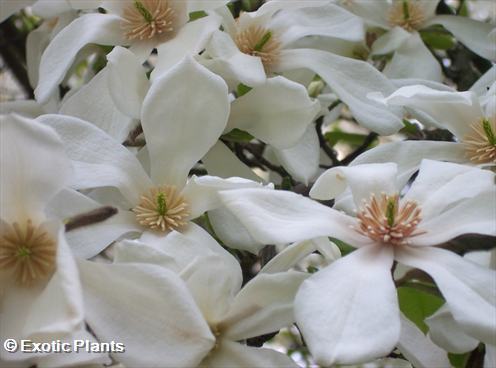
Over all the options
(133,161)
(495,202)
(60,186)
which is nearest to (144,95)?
(133,161)

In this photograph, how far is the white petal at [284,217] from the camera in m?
0.51

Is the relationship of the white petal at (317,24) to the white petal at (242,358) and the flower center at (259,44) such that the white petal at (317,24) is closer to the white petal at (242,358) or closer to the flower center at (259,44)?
the flower center at (259,44)

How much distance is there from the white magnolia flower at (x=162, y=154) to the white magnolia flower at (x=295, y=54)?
0.05 meters

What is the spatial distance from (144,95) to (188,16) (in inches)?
4.0

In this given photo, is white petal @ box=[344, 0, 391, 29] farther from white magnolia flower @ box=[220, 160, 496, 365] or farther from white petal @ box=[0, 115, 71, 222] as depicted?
white petal @ box=[0, 115, 71, 222]

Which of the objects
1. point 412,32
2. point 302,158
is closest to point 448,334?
point 302,158

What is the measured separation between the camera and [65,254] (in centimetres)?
45

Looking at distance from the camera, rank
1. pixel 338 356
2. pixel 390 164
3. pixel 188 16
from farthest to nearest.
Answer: pixel 188 16 < pixel 390 164 < pixel 338 356

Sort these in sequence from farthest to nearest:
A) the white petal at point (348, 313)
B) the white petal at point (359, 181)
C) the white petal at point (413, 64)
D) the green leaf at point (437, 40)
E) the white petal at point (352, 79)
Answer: the green leaf at point (437, 40) < the white petal at point (413, 64) < the white petal at point (352, 79) < the white petal at point (359, 181) < the white petal at point (348, 313)

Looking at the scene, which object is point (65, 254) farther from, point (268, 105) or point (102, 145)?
point (268, 105)

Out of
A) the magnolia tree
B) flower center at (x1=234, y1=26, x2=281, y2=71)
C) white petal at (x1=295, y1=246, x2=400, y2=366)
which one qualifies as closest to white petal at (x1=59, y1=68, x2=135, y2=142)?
the magnolia tree

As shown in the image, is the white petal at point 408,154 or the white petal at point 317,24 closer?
the white petal at point 408,154

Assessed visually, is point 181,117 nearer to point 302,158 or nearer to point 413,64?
point 302,158

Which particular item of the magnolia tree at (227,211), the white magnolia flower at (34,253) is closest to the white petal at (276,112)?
the magnolia tree at (227,211)
